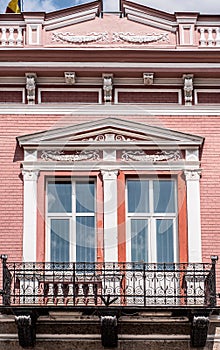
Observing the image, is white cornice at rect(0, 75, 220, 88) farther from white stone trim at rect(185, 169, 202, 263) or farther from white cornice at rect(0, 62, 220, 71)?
white stone trim at rect(185, 169, 202, 263)

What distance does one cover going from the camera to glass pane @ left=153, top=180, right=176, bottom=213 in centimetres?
1877

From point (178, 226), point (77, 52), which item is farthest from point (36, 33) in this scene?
point (178, 226)

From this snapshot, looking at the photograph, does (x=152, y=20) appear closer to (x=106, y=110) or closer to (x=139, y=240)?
(x=106, y=110)

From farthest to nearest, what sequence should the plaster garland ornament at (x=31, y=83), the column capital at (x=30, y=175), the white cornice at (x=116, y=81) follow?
the white cornice at (x=116, y=81) → the plaster garland ornament at (x=31, y=83) → the column capital at (x=30, y=175)

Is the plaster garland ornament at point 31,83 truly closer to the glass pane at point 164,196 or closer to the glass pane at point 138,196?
the glass pane at point 138,196

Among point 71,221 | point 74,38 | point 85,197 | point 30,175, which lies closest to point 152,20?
point 74,38

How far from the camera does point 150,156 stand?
18.8m

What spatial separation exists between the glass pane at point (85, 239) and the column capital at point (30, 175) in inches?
46.5

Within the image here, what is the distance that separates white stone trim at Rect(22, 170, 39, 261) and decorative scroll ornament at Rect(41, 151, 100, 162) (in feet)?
1.34

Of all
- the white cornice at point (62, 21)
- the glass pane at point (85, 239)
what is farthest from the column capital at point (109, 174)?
the white cornice at point (62, 21)

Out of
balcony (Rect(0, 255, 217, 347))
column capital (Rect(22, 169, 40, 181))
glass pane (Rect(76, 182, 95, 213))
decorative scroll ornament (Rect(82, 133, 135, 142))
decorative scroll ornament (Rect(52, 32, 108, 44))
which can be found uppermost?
decorative scroll ornament (Rect(52, 32, 108, 44))

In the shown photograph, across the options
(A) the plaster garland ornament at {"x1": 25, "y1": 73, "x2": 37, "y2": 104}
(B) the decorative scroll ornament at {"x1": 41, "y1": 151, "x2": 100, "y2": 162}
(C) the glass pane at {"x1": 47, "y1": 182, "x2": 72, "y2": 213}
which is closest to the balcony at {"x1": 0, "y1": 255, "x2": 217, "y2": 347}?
(C) the glass pane at {"x1": 47, "y1": 182, "x2": 72, "y2": 213}

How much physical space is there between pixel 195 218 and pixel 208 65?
3146mm

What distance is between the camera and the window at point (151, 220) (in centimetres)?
1852
